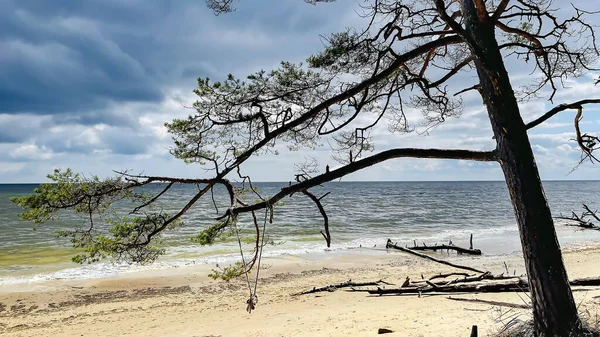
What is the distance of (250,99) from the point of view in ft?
17.4

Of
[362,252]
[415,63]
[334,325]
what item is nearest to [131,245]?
[334,325]

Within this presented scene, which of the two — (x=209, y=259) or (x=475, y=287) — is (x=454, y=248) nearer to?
(x=475, y=287)

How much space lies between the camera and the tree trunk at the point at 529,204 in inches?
136

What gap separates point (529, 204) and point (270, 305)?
768cm

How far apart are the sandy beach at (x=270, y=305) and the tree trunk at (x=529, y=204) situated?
1.17 m

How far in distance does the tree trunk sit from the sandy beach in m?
1.17

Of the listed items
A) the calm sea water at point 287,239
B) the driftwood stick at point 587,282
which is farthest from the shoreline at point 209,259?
the driftwood stick at point 587,282

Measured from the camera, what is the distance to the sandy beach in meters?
6.52

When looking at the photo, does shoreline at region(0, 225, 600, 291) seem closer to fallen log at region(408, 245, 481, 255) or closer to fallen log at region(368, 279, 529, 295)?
fallen log at region(408, 245, 481, 255)

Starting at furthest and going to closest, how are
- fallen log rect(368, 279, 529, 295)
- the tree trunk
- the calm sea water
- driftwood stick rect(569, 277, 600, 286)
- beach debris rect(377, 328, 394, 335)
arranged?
the calm sea water, fallen log rect(368, 279, 529, 295), driftwood stick rect(569, 277, 600, 286), beach debris rect(377, 328, 394, 335), the tree trunk

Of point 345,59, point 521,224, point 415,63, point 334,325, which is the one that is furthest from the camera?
point 334,325

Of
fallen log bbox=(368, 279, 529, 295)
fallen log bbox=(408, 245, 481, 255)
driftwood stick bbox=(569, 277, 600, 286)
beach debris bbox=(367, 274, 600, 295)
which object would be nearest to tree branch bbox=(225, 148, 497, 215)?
beach debris bbox=(367, 274, 600, 295)

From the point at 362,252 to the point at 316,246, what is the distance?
2.49 m

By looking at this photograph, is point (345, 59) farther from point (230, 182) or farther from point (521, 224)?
point (521, 224)
